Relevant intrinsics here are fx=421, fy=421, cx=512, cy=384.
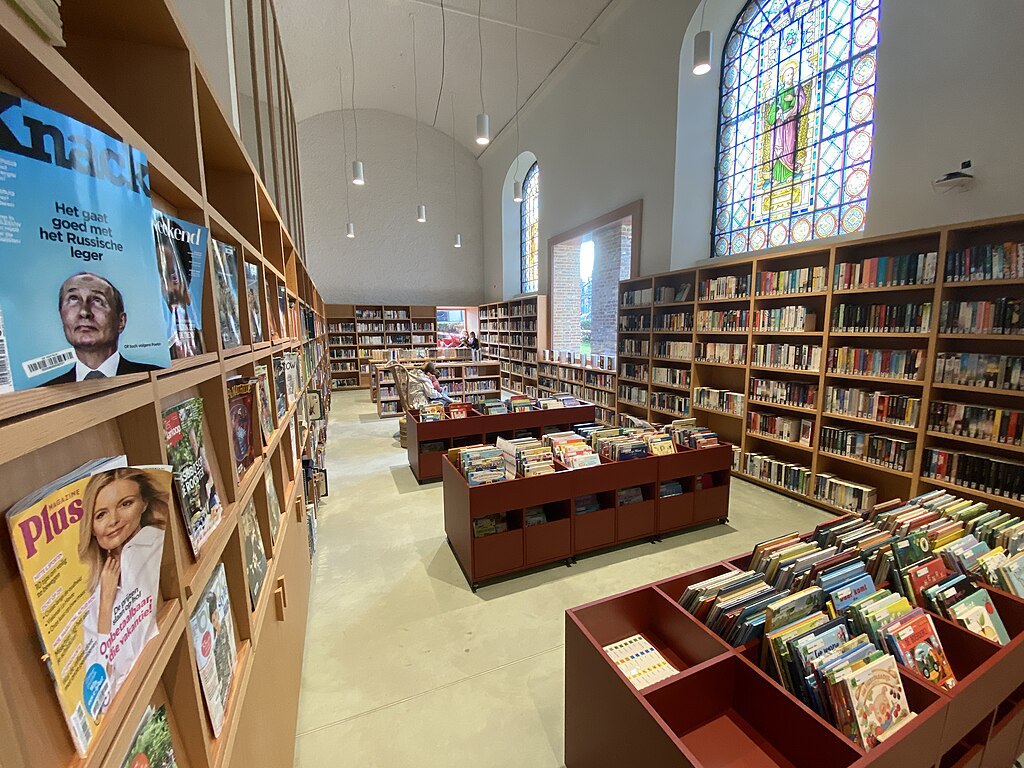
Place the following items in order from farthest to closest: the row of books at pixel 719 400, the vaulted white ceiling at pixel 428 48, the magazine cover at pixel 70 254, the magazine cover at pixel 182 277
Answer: the vaulted white ceiling at pixel 428 48, the row of books at pixel 719 400, the magazine cover at pixel 182 277, the magazine cover at pixel 70 254

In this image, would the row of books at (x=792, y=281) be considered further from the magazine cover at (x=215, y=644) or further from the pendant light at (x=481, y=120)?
the magazine cover at (x=215, y=644)

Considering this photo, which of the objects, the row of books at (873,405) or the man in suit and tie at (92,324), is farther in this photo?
the row of books at (873,405)

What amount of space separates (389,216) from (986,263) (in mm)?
11852

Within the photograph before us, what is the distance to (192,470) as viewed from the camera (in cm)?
88

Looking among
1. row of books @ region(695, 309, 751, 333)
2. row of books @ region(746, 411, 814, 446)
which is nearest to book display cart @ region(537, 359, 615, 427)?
row of books @ region(695, 309, 751, 333)

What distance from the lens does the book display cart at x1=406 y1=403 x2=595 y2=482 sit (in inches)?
180

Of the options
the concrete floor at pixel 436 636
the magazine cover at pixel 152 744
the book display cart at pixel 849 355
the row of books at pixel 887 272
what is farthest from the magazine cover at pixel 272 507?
the row of books at pixel 887 272

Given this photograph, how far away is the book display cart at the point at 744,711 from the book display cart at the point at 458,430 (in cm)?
303

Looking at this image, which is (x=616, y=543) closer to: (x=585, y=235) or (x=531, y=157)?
(x=585, y=235)

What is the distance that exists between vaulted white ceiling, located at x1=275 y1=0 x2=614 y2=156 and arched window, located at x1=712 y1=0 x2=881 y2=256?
275 cm

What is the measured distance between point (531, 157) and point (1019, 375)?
30.1 ft

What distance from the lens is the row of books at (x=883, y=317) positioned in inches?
124

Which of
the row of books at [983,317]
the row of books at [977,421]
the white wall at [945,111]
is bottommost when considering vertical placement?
the row of books at [977,421]

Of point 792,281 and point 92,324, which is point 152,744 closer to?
point 92,324
